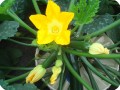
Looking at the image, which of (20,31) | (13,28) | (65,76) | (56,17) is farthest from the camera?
(20,31)

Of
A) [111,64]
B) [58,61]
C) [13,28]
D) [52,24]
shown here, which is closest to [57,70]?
[58,61]

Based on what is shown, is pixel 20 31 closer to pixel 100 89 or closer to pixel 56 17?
pixel 100 89

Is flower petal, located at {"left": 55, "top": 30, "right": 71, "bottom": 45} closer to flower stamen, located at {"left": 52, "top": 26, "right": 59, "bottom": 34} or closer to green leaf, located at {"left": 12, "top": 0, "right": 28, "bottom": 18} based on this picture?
flower stamen, located at {"left": 52, "top": 26, "right": 59, "bottom": 34}

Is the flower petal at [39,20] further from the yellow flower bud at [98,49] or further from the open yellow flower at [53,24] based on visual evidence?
the yellow flower bud at [98,49]

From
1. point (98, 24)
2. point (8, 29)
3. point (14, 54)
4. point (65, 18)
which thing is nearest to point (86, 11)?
point (65, 18)

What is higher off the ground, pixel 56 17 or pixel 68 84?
pixel 56 17

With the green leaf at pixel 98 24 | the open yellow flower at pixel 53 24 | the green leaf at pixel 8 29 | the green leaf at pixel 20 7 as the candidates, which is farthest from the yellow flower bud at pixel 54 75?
the green leaf at pixel 20 7
